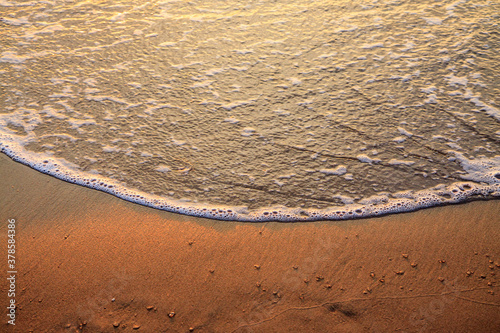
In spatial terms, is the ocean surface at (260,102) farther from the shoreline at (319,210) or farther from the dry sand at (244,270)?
the dry sand at (244,270)

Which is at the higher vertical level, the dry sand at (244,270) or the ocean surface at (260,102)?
the ocean surface at (260,102)

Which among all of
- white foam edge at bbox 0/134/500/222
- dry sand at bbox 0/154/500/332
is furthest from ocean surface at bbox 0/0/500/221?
dry sand at bbox 0/154/500/332

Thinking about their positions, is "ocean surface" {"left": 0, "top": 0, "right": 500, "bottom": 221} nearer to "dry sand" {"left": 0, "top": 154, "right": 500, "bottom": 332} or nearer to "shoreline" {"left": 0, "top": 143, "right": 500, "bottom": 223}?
"shoreline" {"left": 0, "top": 143, "right": 500, "bottom": 223}

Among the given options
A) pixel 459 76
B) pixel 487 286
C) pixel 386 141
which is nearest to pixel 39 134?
pixel 386 141

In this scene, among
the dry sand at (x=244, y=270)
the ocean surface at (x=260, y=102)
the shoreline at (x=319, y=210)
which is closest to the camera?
the dry sand at (x=244, y=270)

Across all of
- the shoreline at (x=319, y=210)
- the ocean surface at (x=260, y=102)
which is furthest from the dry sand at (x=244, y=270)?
the ocean surface at (x=260, y=102)

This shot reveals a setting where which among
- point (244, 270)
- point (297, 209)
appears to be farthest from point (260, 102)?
point (244, 270)

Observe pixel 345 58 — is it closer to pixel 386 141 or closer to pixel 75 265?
pixel 386 141

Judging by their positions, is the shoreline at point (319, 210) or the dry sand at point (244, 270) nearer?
the dry sand at point (244, 270)

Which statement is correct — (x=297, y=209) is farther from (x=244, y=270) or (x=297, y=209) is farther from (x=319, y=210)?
(x=244, y=270)
